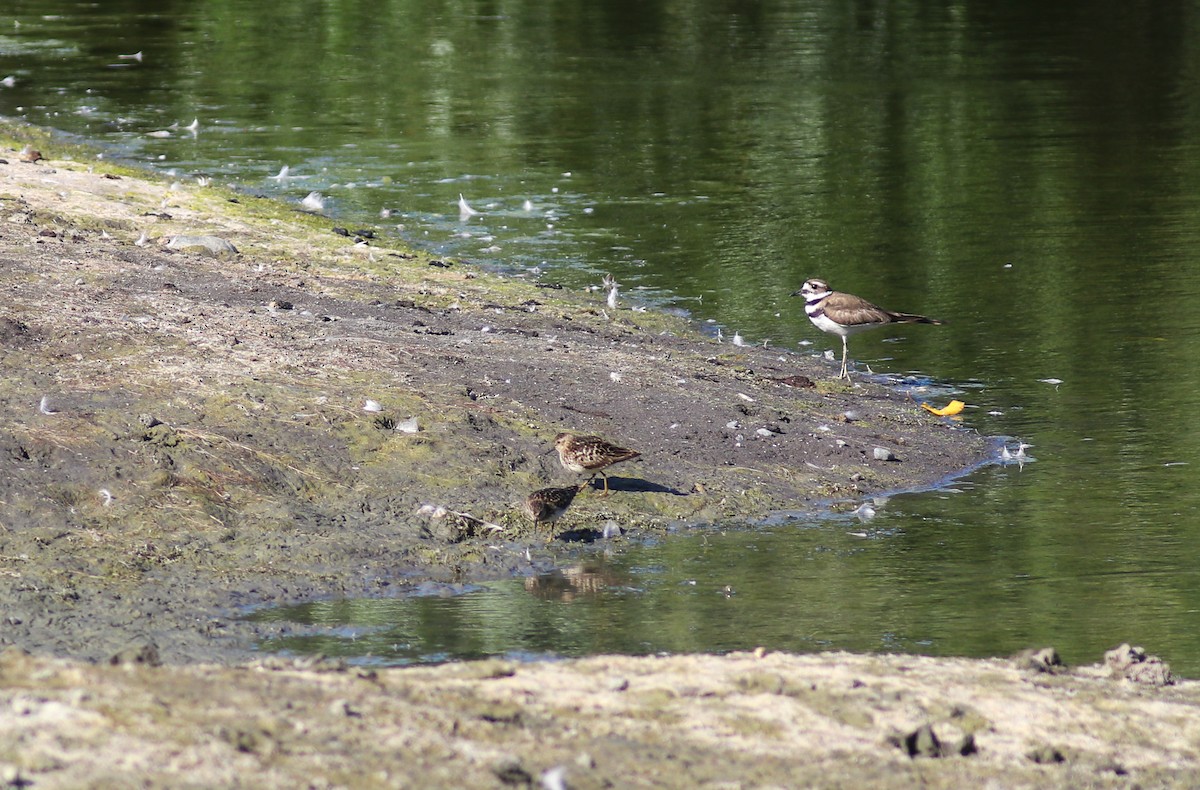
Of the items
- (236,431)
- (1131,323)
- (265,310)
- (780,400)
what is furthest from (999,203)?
(236,431)

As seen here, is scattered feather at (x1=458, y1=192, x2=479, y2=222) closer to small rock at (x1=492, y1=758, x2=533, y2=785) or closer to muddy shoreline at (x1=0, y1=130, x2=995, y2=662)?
muddy shoreline at (x1=0, y1=130, x2=995, y2=662)

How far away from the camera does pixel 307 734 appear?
5.62m

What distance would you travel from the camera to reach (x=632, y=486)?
10.1 metres

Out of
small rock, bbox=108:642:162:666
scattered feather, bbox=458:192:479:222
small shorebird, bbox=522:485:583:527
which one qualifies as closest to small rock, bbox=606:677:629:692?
small rock, bbox=108:642:162:666

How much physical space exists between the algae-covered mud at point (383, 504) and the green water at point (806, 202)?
0.63m

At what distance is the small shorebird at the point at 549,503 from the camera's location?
30.7ft

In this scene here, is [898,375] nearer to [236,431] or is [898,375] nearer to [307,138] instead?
[236,431]

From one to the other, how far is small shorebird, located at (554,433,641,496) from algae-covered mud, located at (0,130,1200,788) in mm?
237

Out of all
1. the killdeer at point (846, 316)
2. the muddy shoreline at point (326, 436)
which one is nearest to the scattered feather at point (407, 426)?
the muddy shoreline at point (326, 436)

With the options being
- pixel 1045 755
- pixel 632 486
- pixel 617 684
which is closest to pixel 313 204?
pixel 632 486

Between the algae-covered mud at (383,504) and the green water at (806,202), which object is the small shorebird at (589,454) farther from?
the green water at (806,202)

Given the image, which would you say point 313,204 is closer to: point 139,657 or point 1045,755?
point 139,657

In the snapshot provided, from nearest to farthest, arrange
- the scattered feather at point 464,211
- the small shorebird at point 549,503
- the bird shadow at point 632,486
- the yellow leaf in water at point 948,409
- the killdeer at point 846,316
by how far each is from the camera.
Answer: the small shorebird at point 549,503
the bird shadow at point 632,486
the yellow leaf in water at point 948,409
the killdeer at point 846,316
the scattered feather at point 464,211

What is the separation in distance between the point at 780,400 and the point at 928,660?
4.89 m
